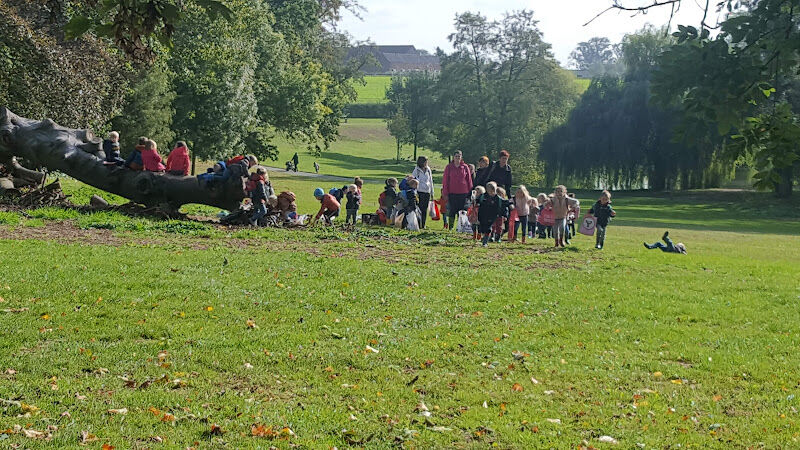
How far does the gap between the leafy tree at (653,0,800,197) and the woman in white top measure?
15246 millimetres

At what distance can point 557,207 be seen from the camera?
2044 centimetres

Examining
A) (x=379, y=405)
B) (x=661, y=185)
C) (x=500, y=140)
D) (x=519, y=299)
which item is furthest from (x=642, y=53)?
(x=379, y=405)

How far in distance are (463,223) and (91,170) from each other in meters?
9.69

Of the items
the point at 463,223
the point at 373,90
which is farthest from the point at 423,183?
the point at 373,90

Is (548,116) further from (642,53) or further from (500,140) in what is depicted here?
(642,53)

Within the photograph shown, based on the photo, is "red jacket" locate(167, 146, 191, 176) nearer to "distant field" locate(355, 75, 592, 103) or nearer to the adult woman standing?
the adult woman standing

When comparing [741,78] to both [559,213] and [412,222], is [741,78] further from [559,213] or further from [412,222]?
[412,222]

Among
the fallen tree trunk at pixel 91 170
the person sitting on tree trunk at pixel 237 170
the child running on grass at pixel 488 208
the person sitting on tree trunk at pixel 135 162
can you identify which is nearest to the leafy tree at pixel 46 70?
the fallen tree trunk at pixel 91 170

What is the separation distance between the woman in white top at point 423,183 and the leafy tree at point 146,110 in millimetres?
18205

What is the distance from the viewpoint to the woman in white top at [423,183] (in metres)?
21.8

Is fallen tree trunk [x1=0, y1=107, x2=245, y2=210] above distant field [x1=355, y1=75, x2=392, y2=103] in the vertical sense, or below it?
below

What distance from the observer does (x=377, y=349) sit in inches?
348

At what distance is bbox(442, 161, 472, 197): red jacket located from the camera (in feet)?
70.7

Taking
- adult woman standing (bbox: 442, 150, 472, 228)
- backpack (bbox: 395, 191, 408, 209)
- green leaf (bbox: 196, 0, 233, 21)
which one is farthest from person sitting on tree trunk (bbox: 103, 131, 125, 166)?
green leaf (bbox: 196, 0, 233, 21)
